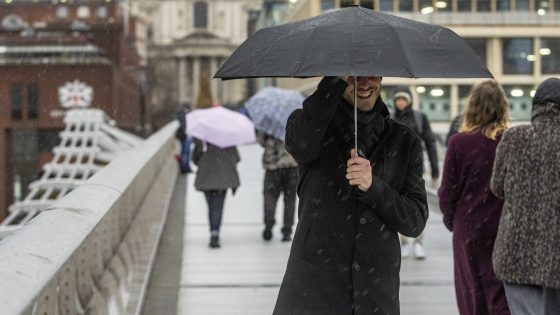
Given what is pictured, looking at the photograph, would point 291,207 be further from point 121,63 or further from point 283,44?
point 121,63

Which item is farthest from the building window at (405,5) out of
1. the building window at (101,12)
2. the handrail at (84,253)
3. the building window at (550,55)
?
the handrail at (84,253)

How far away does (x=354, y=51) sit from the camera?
392cm

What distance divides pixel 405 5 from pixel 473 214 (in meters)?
65.1

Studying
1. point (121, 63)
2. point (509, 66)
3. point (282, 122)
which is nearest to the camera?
point (282, 122)

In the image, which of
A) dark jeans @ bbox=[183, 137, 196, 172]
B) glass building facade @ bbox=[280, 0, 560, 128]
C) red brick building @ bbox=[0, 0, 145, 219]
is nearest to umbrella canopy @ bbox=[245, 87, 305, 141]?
dark jeans @ bbox=[183, 137, 196, 172]

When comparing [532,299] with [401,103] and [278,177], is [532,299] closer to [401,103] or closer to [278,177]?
[401,103]

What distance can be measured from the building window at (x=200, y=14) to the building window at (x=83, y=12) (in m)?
85.2

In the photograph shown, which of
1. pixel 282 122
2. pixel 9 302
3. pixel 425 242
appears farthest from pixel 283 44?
pixel 425 242

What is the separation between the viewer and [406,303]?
8258mm

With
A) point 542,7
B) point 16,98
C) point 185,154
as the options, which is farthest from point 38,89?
point 185,154

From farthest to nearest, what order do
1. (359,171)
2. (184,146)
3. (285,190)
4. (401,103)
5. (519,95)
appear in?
(519,95), (184,146), (285,190), (401,103), (359,171)

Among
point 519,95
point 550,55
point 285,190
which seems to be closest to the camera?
point 285,190

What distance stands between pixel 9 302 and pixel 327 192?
5.32 ft

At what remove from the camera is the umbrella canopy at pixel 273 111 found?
36.9 ft
